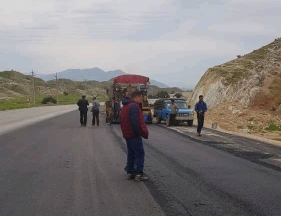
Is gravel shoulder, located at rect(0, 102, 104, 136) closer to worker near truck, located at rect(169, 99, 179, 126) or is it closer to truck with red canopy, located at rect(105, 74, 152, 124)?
truck with red canopy, located at rect(105, 74, 152, 124)

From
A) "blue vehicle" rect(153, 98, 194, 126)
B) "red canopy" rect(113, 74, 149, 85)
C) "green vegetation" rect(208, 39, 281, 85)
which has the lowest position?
"blue vehicle" rect(153, 98, 194, 126)

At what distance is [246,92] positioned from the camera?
37625 mm

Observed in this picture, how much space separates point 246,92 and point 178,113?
12641 millimetres

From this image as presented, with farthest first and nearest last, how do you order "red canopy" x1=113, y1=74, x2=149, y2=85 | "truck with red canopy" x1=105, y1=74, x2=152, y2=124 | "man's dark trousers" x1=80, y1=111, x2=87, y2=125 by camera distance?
"red canopy" x1=113, y1=74, x2=149, y2=85 → "truck with red canopy" x1=105, y1=74, x2=152, y2=124 → "man's dark trousers" x1=80, y1=111, x2=87, y2=125

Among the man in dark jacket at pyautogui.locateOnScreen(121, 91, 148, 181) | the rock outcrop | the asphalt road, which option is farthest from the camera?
the rock outcrop

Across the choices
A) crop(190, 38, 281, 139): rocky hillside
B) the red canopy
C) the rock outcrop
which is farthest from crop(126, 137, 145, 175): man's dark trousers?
the rock outcrop

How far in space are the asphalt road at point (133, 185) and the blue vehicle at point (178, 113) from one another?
1328cm

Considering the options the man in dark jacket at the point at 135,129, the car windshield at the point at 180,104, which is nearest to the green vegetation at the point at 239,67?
the car windshield at the point at 180,104

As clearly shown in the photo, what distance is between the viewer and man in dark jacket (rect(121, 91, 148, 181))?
8.88m

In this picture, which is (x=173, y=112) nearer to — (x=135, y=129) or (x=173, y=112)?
(x=173, y=112)

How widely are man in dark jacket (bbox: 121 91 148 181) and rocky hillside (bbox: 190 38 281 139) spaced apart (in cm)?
1743

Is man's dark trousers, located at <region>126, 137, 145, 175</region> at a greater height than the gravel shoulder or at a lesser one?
greater

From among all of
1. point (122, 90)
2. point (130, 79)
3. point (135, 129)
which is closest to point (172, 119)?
point (122, 90)

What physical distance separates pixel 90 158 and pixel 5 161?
7.60 feet
